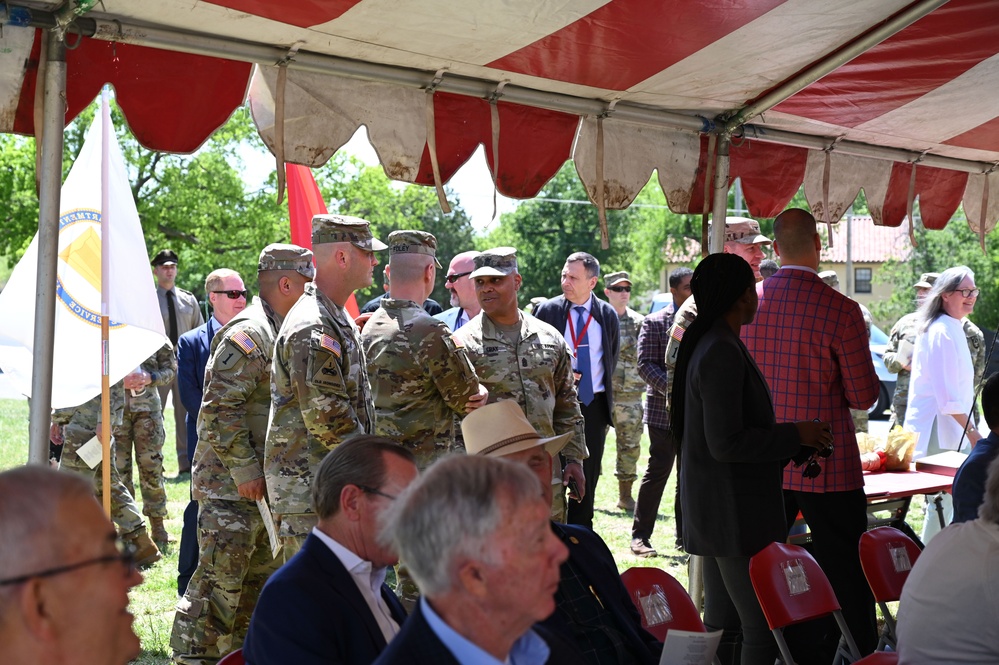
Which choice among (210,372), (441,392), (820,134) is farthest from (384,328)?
(820,134)

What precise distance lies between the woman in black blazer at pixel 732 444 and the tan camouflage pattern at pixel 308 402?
1.34m

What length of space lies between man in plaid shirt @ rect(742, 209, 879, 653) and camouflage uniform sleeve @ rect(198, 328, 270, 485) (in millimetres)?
2393

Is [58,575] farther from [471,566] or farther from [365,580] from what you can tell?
[365,580]

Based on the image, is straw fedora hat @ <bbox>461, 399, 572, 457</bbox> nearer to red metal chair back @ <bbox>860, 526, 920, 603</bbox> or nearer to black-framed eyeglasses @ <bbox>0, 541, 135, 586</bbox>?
red metal chair back @ <bbox>860, 526, 920, 603</bbox>

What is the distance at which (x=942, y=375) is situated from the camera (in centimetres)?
681

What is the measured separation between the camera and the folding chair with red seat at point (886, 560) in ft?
11.4

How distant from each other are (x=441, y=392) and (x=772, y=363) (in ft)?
4.98

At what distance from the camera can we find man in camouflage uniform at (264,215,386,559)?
3.81 m

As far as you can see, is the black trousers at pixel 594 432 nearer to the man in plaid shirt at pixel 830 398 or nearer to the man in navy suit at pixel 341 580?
the man in plaid shirt at pixel 830 398

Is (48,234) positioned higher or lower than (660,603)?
higher

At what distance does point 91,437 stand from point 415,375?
11.0 feet

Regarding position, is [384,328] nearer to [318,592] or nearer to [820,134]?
[318,592]

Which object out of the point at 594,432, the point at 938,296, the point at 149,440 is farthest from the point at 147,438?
the point at 938,296

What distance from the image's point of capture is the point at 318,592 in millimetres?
2328
